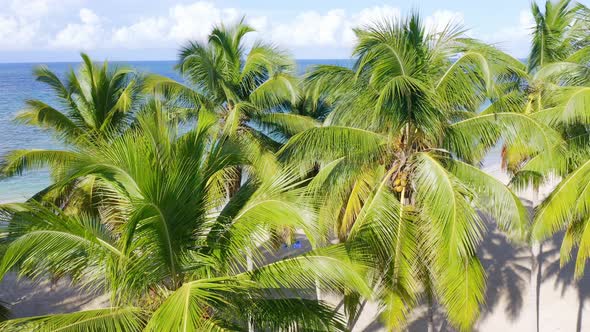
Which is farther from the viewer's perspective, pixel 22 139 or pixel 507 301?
pixel 22 139

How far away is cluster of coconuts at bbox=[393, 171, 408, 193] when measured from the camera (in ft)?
25.9

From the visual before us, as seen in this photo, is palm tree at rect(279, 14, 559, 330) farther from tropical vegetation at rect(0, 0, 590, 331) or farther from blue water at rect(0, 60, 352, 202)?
blue water at rect(0, 60, 352, 202)

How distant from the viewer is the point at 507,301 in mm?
13039

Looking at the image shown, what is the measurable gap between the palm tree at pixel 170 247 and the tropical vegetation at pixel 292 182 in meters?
0.02

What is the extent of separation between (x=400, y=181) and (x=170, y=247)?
12.7 ft

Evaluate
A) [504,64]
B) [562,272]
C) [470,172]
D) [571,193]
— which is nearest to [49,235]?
[470,172]

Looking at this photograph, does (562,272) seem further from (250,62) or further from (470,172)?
(250,62)

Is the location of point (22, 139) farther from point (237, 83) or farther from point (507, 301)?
point (507, 301)

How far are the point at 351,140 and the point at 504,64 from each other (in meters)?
2.47

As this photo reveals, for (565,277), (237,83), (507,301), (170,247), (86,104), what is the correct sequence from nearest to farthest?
(170,247) < (86,104) < (237,83) < (507,301) < (565,277)

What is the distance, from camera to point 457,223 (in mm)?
6973

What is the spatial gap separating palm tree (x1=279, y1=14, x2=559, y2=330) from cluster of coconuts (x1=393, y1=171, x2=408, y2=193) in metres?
0.01

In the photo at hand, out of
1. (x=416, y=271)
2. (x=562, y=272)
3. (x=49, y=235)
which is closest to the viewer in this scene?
(x=49, y=235)

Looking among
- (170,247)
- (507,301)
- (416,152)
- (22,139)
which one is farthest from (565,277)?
(22,139)
